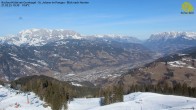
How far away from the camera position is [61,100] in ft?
572

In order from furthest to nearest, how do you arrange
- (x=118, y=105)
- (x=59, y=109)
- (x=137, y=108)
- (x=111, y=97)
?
(x=111, y=97) → (x=59, y=109) → (x=118, y=105) → (x=137, y=108)

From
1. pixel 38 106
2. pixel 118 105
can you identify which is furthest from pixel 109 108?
pixel 38 106

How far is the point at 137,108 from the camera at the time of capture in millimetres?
144750

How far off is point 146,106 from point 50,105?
54.8 meters

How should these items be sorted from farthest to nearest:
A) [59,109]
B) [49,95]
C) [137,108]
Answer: [49,95], [59,109], [137,108]

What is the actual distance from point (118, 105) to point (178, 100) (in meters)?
30.0

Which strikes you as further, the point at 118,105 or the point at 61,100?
the point at 61,100

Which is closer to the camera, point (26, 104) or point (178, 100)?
point (178, 100)

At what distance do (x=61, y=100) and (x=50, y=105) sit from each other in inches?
288

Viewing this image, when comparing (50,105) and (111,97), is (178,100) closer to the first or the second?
(111,97)

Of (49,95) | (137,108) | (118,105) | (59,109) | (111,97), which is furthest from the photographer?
(111,97)

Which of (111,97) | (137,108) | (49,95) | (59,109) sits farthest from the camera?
(111,97)

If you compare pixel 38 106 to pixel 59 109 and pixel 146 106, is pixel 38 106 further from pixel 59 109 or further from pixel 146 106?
pixel 146 106

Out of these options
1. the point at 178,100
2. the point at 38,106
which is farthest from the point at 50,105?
the point at 178,100
